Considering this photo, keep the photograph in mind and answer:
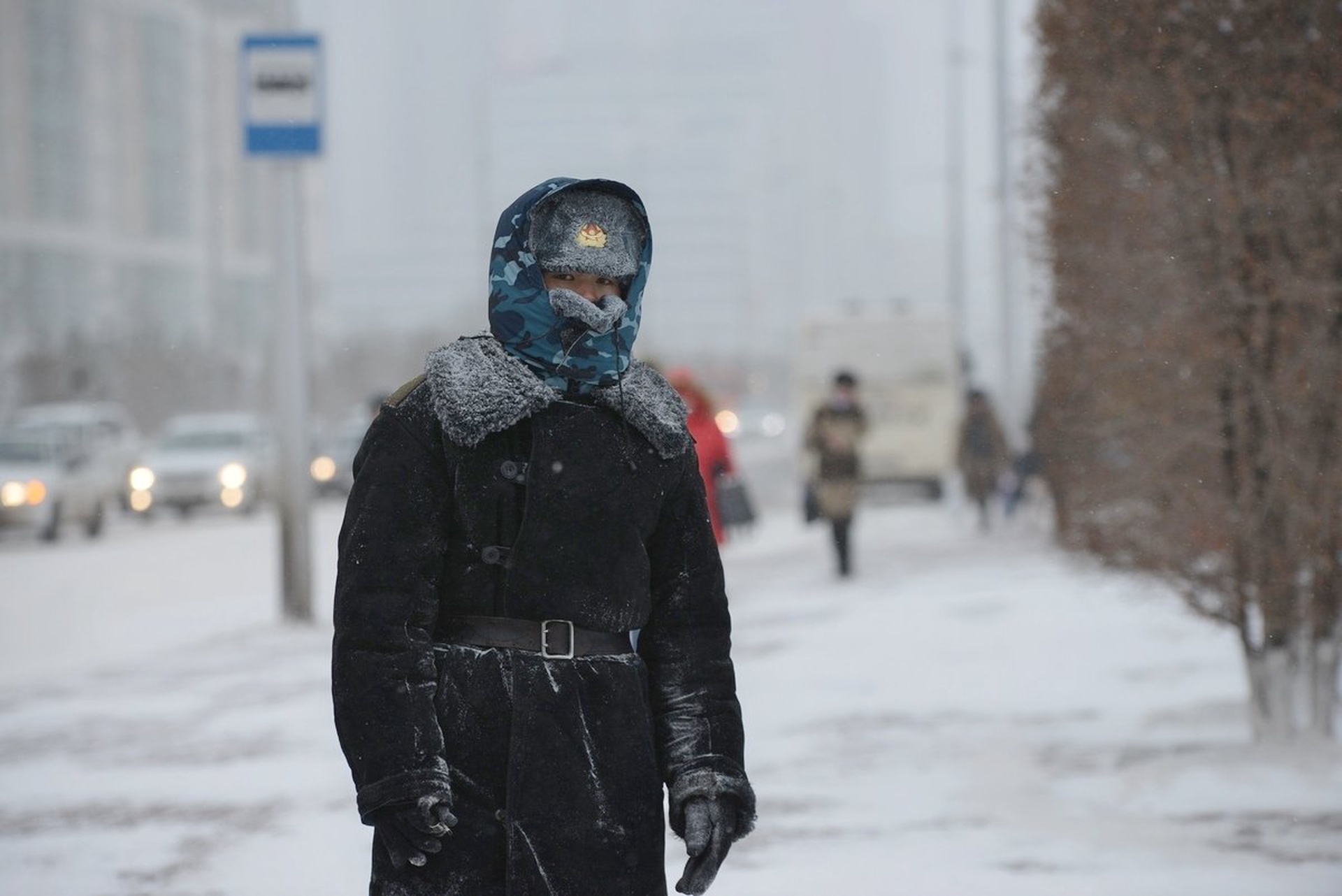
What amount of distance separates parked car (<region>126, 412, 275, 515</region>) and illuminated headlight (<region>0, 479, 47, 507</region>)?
5.16m

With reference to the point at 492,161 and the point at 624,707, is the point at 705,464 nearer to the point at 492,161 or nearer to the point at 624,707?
the point at 624,707

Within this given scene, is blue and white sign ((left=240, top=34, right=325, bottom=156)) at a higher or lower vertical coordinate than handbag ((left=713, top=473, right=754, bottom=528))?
higher

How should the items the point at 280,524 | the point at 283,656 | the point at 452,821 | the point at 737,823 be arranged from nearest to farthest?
1. the point at 452,821
2. the point at 737,823
3. the point at 283,656
4. the point at 280,524

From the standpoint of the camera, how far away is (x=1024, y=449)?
2406 cm

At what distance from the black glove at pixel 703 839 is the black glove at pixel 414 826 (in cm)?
40

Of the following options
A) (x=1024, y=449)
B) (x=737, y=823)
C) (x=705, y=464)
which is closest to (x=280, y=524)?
(x=705, y=464)

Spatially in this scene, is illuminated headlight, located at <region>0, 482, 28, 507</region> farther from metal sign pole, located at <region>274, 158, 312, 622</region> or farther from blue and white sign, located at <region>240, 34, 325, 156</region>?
blue and white sign, located at <region>240, 34, 325, 156</region>

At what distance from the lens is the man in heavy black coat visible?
9.43 feet

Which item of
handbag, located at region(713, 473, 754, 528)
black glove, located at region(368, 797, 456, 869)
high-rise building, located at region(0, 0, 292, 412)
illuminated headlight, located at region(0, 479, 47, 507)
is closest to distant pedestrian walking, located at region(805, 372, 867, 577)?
handbag, located at region(713, 473, 754, 528)

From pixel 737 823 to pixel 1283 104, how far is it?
4968 millimetres

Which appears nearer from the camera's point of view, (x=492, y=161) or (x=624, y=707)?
(x=624, y=707)

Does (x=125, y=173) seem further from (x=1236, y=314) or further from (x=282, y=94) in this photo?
(x=1236, y=314)

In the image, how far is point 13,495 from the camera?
25312mm

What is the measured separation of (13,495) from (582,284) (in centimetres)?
2388
